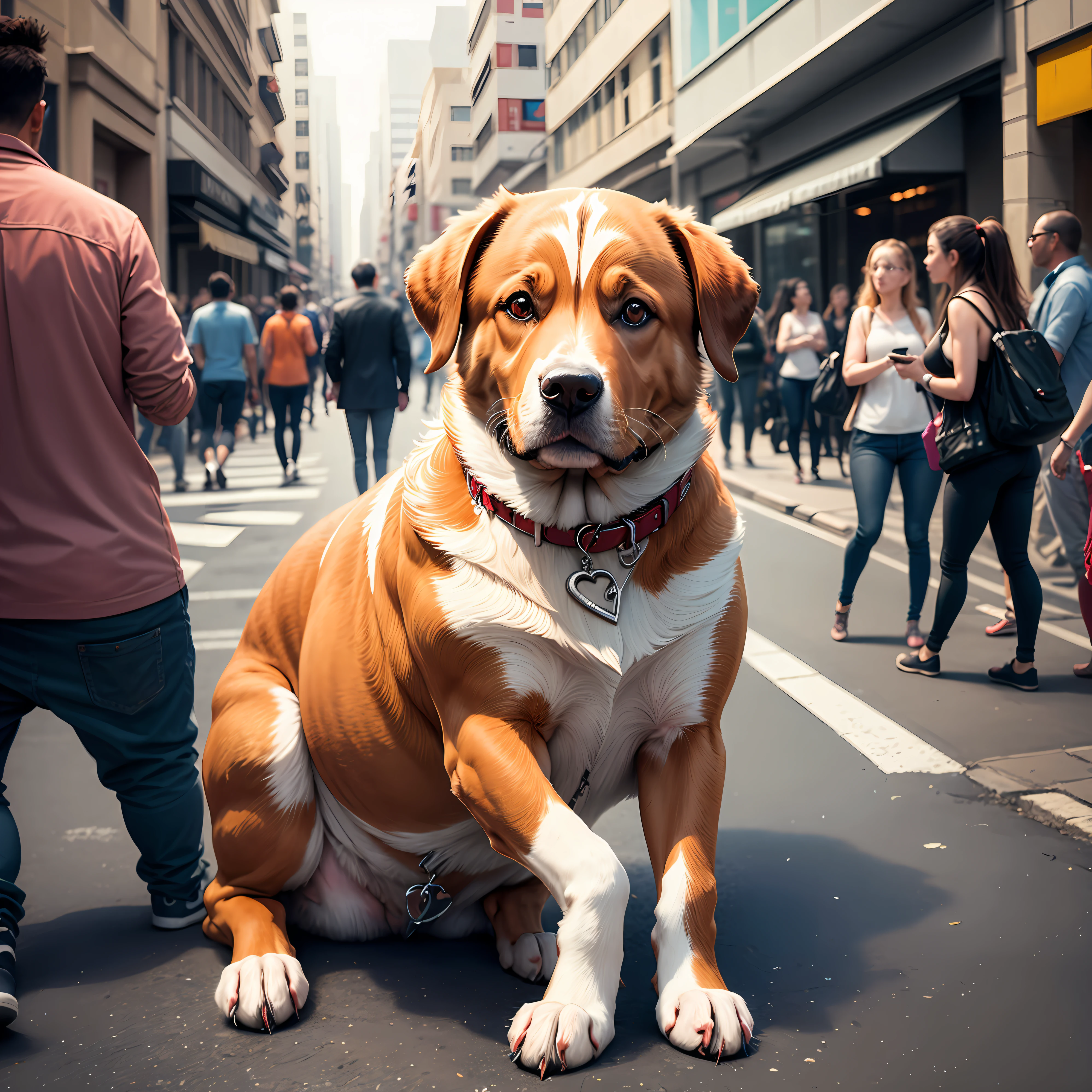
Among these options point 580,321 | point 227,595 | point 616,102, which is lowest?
point 227,595

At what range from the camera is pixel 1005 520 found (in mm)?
Result: 5086

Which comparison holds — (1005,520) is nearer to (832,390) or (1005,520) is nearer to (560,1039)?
(832,390)

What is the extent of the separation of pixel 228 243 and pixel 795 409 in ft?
55.6

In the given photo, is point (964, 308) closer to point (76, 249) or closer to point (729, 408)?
point (76, 249)

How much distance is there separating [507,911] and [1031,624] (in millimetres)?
3340

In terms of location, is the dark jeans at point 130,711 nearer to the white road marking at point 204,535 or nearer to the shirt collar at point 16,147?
the shirt collar at point 16,147

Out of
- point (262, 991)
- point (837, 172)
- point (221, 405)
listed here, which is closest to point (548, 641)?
point (262, 991)

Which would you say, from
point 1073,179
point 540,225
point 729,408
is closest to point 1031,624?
point 540,225

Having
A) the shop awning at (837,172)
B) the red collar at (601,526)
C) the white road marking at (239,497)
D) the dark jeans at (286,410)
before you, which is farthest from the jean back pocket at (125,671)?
the shop awning at (837,172)

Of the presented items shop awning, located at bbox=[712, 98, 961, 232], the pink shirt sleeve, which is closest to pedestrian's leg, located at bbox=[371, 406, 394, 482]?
shop awning, located at bbox=[712, 98, 961, 232]

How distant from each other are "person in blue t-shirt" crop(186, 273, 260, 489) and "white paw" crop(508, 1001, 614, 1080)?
35.3 feet

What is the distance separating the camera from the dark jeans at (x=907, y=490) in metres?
5.83

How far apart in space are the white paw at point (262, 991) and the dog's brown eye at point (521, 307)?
1426 millimetres

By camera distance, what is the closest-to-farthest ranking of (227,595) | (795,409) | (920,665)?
(920,665) → (227,595) → (795,409)
